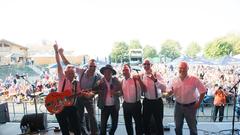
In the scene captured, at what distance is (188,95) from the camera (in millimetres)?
2668

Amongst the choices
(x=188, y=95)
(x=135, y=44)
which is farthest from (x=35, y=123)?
(x=135, y=44)

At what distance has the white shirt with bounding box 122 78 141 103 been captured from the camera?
2.81 meters

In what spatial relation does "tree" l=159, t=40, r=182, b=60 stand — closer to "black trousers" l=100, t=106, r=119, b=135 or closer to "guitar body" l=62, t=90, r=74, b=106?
"black trousers" l=100, t=106, r=119, b=135

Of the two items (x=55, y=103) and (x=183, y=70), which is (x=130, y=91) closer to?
(x=183, y=70)

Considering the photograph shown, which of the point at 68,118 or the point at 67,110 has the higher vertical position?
the point at 67,110

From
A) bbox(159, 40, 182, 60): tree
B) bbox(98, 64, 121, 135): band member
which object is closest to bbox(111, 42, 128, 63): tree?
bbox(159, 40, 182, 60): tree

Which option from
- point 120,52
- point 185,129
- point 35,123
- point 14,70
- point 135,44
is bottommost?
point 185,129

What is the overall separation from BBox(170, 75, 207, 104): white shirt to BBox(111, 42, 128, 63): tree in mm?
2049

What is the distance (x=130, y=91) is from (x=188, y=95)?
2.19ft

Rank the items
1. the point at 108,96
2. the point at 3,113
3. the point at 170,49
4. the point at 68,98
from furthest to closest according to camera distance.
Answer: the point at 170,49, the point at 3,113, the point at 108,96, the point at 68,98

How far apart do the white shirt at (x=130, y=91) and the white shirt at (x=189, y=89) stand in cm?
47

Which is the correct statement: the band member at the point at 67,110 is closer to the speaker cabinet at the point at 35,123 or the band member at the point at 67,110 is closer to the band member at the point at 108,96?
the band member at the point at 108,96

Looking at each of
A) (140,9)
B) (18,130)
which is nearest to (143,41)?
(140,9)

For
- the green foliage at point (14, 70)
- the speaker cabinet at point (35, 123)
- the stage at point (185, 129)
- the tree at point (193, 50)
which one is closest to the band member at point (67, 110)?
the stage at point (185, 129)
